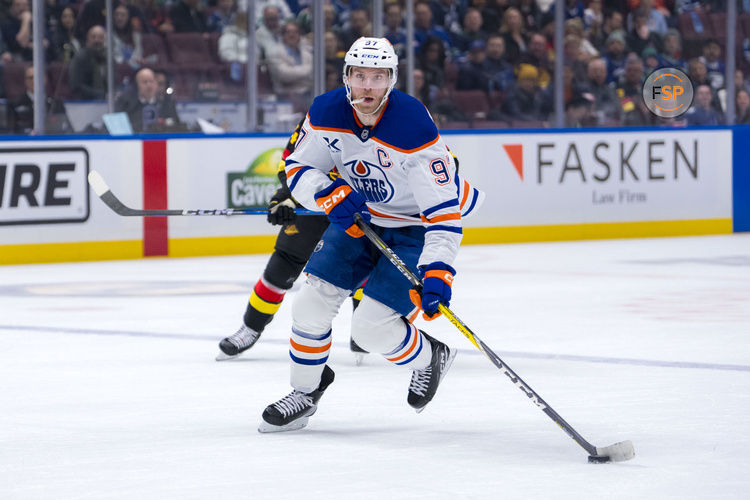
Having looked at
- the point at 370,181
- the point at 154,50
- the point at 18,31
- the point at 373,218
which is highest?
the point at 18,31

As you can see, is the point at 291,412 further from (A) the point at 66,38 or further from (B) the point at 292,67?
(B) the point at 292,67

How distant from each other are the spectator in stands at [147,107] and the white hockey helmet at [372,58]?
5818mm

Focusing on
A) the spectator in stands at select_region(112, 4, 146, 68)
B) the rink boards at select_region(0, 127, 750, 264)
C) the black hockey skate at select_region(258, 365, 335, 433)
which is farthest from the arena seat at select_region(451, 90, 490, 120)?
the black hockey skate at select_region(258, 365, 335, 433)

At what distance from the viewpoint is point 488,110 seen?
10914mm

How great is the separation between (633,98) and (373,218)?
7732 mm

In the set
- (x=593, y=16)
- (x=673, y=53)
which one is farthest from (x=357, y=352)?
(x=673, y=53)

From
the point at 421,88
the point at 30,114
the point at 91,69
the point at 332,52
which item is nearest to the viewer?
the point at 30,114

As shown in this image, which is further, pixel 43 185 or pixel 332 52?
pixel 332 52

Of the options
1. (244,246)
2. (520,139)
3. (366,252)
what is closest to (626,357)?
(366,252)

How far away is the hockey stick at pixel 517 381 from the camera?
11.0 feet

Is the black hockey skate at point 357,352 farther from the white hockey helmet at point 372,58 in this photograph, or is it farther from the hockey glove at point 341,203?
the white hockey helmet at point 372,58

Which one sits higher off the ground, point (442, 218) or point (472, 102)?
point (472, 102)

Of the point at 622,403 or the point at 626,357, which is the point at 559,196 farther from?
the point at 622,403

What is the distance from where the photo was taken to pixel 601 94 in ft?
36.9
